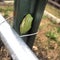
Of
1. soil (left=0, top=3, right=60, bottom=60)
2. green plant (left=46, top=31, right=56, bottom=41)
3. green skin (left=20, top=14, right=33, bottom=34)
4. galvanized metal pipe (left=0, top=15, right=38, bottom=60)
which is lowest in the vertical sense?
green plant (left=46, top=31, right=56, bottom=41)

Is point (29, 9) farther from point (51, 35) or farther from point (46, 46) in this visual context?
point (51, 35)

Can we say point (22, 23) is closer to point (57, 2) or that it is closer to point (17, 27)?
point (17, 27)

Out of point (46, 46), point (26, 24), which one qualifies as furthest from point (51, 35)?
point (26, 24)

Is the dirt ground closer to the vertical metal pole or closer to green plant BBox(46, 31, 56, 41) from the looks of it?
green plant BBox(46, 31, 56, 41)

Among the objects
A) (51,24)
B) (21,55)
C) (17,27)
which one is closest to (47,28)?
(51,24)

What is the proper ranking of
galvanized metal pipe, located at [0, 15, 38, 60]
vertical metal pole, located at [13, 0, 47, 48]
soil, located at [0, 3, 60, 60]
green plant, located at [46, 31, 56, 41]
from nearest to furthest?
galvanized metal pipe, located at [0, 15, 38, 60] → vertical metal pole, located at [13, 0, 47, 48] → soil, located at [0, 3, 60, 60] → green plant, located at [46, 31, 56, 41]

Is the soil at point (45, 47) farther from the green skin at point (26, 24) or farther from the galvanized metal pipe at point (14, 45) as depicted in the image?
the galvanized metal pipe at point (14, 45)

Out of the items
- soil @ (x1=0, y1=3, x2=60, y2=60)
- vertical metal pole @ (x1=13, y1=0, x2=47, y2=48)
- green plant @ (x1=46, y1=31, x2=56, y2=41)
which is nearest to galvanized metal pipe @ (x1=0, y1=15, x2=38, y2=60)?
vertical metal pole @ (x1=13, y1=0, x2=47, y2=48)
